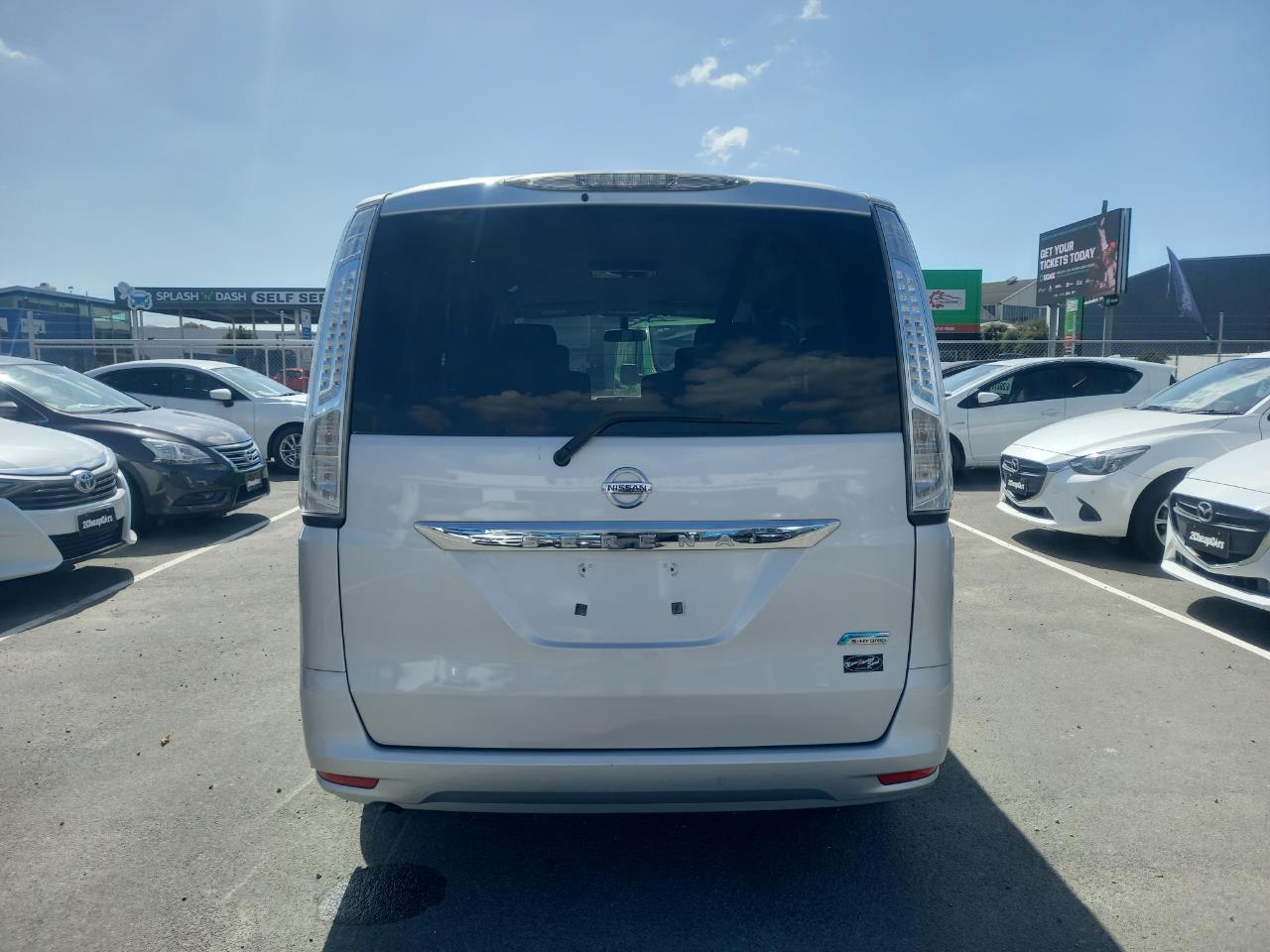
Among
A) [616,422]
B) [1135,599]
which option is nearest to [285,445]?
[1135,599]

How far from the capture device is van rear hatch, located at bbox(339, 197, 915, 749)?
102 inches

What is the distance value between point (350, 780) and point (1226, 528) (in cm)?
526

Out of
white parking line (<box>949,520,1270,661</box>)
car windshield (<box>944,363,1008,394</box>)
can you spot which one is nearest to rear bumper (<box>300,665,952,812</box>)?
white parking line (<box>949,520,1270,661</box>)

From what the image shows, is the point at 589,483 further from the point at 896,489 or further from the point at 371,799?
the point at 371,799

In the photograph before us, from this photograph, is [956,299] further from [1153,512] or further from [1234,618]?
[1234,618]

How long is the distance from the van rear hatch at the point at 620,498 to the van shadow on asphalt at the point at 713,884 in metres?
0.62

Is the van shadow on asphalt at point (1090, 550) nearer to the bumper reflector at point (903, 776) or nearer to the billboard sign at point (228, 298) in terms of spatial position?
the bumper reflector at point (903, 776)

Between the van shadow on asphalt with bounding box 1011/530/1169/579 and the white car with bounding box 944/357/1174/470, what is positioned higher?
the white car with bounding box 944/357/1174/470

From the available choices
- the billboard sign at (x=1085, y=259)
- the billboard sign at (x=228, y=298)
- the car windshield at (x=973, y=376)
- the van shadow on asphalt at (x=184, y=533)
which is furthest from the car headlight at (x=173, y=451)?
the billboard sign at (x=228, y=298)

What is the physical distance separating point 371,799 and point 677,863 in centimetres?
108

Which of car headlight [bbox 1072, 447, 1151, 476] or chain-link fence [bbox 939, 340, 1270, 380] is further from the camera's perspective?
chain-link fence [bbox 939, 340, 1270, 380]

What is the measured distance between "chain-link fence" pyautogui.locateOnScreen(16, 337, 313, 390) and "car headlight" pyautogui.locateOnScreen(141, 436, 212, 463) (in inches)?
408

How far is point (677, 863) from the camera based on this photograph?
10.6 feet

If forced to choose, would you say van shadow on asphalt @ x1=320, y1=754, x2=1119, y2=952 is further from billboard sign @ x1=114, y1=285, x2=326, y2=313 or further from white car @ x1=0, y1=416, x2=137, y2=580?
billboard sign @ x1=114, y1=285, x2=326, y2=313
